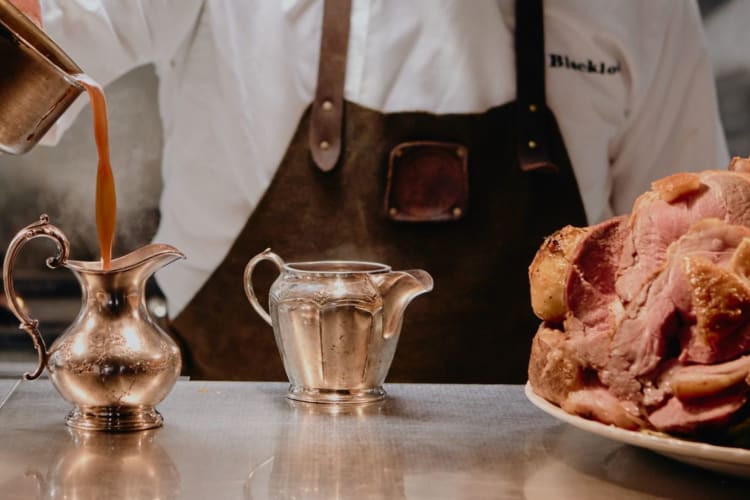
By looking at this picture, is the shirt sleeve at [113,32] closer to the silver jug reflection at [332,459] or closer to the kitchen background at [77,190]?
the kitchen background at [77,190]

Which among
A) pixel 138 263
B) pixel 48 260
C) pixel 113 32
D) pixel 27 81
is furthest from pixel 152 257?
pixel 113 32

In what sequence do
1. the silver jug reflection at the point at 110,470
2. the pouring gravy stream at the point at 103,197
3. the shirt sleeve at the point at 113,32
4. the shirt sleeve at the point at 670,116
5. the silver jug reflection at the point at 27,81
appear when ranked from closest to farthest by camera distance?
the silver jug reflection at the point at 110,470, the silver jug reflection at the point at 27,81, the pouring gravy stream at the point at 103,197, the shirt sleeve at the point at 113,32, the shirt sleeve at the point at 670,116

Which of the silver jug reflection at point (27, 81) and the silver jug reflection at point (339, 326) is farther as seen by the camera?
the silver jug reflection at point (339, 326)

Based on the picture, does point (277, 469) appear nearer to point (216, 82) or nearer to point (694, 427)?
point (694, 427)

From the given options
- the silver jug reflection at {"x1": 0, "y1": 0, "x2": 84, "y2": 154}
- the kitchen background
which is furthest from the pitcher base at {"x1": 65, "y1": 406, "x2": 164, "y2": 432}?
the kitchen background

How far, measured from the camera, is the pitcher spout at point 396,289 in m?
1.65

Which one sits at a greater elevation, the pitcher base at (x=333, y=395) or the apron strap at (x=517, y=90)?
the apron strap at (x=517, y=90)

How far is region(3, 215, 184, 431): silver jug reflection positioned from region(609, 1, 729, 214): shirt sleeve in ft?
6.82

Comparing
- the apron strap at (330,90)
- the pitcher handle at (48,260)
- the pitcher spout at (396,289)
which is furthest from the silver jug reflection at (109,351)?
the apron strap at (330,90)

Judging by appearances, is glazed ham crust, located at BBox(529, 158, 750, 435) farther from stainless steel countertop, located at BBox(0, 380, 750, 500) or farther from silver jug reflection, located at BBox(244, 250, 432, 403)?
silver jug reflection, located at BBox(244, 250, 432, 403)

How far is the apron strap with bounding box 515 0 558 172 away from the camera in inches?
120

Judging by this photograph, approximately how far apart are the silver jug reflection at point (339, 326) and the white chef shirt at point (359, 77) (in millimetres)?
1461

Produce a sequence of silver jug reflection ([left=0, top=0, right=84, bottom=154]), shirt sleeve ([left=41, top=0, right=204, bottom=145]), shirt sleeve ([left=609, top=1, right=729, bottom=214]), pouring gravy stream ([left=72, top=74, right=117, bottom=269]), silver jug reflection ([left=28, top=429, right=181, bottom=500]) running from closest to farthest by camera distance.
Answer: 1. silver jug reflection ([left=28, top=429, right=181, bottom=500])
2. silver jug reflection ([left=0, top=0, right=84, bottom=154])
3. pouring gravy stream ([left=72, top=74, right=117, bottom=269])
4. shirt sleeve ([left=41, top=0, right=204, bottom=145])
5. shirt sleeve ([left=609, top=1, right=729, bottom=214])

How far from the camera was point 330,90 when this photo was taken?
3027mm
